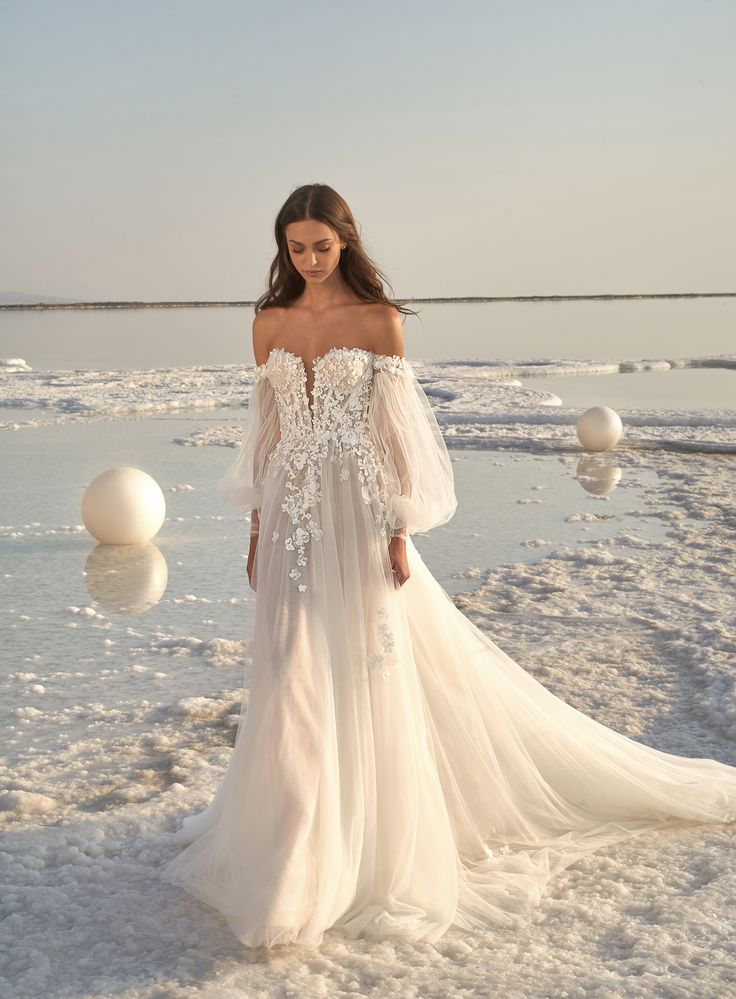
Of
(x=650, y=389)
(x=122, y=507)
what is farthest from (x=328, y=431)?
(x=650, y=389)

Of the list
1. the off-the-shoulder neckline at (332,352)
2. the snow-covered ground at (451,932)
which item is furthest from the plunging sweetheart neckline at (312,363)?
the snow-covered ground at (451,932)

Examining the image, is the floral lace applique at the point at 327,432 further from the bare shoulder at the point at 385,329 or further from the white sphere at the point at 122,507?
the white sphere at the point at 122,507

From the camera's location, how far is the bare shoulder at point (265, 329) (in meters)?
4.00

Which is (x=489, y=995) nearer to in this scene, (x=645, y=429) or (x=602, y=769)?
(x=602, y=769)

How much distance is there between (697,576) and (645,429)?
8824 mm

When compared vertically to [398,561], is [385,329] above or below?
above

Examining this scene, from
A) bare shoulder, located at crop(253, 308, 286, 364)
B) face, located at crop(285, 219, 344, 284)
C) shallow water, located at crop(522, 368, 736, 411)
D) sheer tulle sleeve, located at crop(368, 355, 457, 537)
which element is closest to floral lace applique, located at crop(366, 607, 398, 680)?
sheer tulle sleeve, located at crop(368, 355, 457, 537)

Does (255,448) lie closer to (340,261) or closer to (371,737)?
(340,261)

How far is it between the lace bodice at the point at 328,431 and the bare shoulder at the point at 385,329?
0.03 m

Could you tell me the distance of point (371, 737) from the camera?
369cm

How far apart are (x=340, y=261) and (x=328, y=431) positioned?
1.98ft

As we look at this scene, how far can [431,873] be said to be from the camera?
3.64 metres

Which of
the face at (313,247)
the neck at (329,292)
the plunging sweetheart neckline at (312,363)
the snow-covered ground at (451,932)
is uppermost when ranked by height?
the face at (313,247)

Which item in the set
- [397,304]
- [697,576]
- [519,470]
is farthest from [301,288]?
[519,470]
